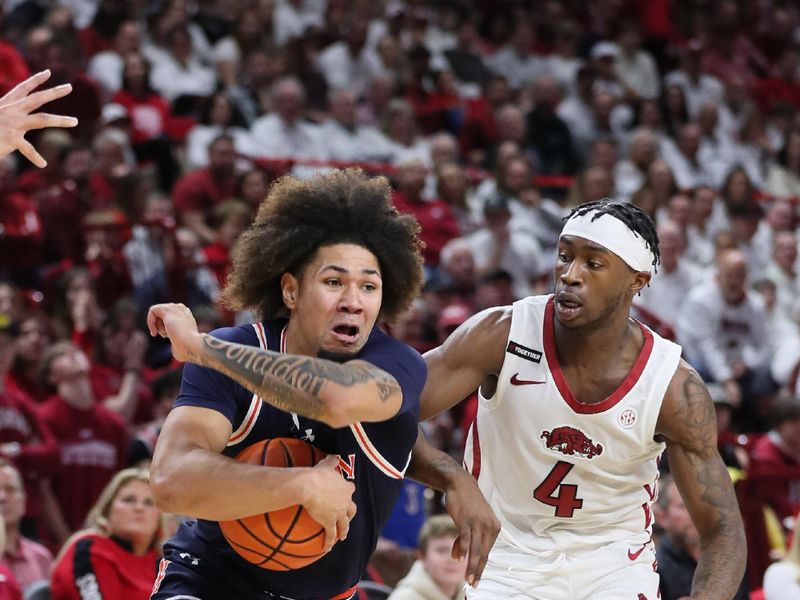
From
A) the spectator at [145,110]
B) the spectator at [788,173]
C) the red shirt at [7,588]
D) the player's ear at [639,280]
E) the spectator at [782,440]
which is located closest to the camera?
the player's ear at [639,280]

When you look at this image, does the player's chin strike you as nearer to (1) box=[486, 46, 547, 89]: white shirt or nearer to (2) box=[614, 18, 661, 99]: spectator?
(1) box=[486, 46, 547, 89]: white shirt

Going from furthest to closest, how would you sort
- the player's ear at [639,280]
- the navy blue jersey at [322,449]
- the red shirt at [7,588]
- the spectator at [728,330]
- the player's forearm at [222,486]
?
1. the spectator at [728,330]
2. the red shirt at [7,588]
3. the player's ear at [639,280]
4. the navy blue jersey at [322,449]
5. the player's forearm at [222,486]

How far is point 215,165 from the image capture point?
1089 cm

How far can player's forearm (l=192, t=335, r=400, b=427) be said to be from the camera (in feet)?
12.1

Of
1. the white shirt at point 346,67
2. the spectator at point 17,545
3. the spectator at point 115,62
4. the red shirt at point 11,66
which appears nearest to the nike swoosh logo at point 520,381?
the spectator at point 17,545

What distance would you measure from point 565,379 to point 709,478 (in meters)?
0.63

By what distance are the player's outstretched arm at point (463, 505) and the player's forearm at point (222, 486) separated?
0.96m

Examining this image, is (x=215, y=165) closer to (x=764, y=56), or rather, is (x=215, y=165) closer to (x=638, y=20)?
(x=638, y=20)

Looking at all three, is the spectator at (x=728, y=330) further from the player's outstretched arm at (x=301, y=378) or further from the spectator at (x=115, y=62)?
the player's outstretched arm at (x=301, y=378)

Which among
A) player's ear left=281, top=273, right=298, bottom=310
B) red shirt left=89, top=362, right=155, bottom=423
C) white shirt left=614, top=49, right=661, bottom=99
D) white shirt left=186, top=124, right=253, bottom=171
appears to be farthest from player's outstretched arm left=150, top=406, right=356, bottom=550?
white shirt left=614, top=49, right=661, bottom=99

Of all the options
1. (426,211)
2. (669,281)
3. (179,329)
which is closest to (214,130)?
(426,211)

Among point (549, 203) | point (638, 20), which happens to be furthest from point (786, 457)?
point (638, 20)

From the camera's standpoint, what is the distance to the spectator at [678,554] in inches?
277

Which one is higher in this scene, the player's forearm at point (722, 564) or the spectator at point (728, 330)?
the spectator at point (728, 330)
